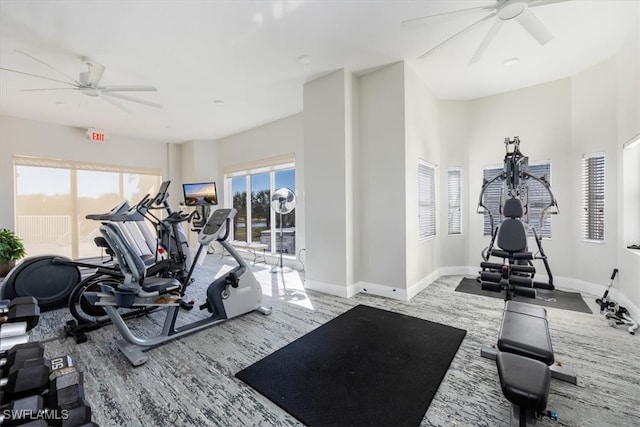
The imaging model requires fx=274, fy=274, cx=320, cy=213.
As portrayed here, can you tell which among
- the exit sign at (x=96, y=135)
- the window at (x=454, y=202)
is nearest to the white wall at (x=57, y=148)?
the exit sign at (x=96, y=135)

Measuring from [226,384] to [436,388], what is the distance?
4.90ft

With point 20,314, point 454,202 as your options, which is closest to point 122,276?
point 20,314

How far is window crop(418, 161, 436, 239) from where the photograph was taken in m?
4.21

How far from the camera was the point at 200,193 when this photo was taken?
23.4 ft

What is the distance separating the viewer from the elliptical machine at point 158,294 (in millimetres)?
2342

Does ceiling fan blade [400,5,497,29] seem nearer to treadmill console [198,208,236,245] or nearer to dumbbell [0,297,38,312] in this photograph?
treadmill console [198,208,236,245]

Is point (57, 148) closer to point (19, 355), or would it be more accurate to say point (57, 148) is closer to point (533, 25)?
point (19, 355)

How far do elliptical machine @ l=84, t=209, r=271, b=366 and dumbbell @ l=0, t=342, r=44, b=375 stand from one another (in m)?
1.33

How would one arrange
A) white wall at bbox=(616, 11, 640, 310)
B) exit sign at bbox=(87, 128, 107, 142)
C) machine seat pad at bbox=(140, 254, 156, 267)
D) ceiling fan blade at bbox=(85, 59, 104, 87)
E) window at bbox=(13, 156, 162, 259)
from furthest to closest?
exit sign at bbox=(87, 128, 107, 142) < window at bbox=(13, 156, 162, 259) < ceiling fan blade at bbox=(85, 59, 104, 87) < machine seat pad at bbox=(140, 254, 156, 267) < white wall at bbox=(616, 11, 640, 310)

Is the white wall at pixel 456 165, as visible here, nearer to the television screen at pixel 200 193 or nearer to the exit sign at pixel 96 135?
the television screen at pixel 200 193

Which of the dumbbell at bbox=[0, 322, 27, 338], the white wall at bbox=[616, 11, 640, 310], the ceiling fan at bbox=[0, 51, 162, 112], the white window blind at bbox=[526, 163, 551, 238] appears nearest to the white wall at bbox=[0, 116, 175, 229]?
the ceiling fan at bbox=[0, 51, 162, 112]

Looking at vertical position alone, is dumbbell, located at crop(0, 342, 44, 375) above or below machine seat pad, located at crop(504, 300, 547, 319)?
above

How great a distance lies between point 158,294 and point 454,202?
4.80 meters

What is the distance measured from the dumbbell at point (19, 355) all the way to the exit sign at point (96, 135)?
667cm
